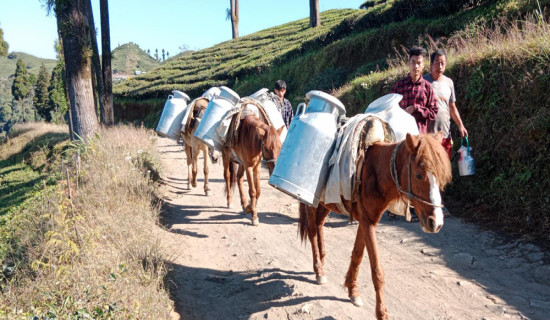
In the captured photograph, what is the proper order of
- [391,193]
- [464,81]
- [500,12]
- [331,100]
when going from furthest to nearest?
[500,12]
[464,81]
[331,100]
[391,193]

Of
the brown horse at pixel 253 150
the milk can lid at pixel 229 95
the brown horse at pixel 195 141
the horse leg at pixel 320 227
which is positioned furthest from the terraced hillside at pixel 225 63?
the horse leg at pixel 320 227

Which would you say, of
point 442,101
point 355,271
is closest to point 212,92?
point 442,101

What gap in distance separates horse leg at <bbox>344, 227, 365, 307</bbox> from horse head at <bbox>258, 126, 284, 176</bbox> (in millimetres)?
2156

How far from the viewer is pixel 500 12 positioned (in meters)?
9.35

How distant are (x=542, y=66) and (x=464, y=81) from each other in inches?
58.3

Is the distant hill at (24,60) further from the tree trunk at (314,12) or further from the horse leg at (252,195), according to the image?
the horse leg at (252,195)

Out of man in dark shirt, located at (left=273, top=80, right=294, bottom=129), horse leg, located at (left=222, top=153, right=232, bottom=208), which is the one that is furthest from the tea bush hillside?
horse leg, located at (left=222, top=153, right=232, bottom=208)

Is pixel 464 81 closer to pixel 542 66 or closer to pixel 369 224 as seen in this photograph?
pixel 542 66

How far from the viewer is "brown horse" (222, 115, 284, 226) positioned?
5500mm

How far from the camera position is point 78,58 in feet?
32.5

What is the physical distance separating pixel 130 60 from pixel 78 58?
4365 inches

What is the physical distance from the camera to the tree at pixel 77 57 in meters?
9.74

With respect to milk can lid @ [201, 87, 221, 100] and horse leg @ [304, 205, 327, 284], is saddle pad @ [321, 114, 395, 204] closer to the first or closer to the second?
horse leg @ [304, 205, 327, 284]

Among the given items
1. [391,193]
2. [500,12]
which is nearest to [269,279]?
[391,193]
